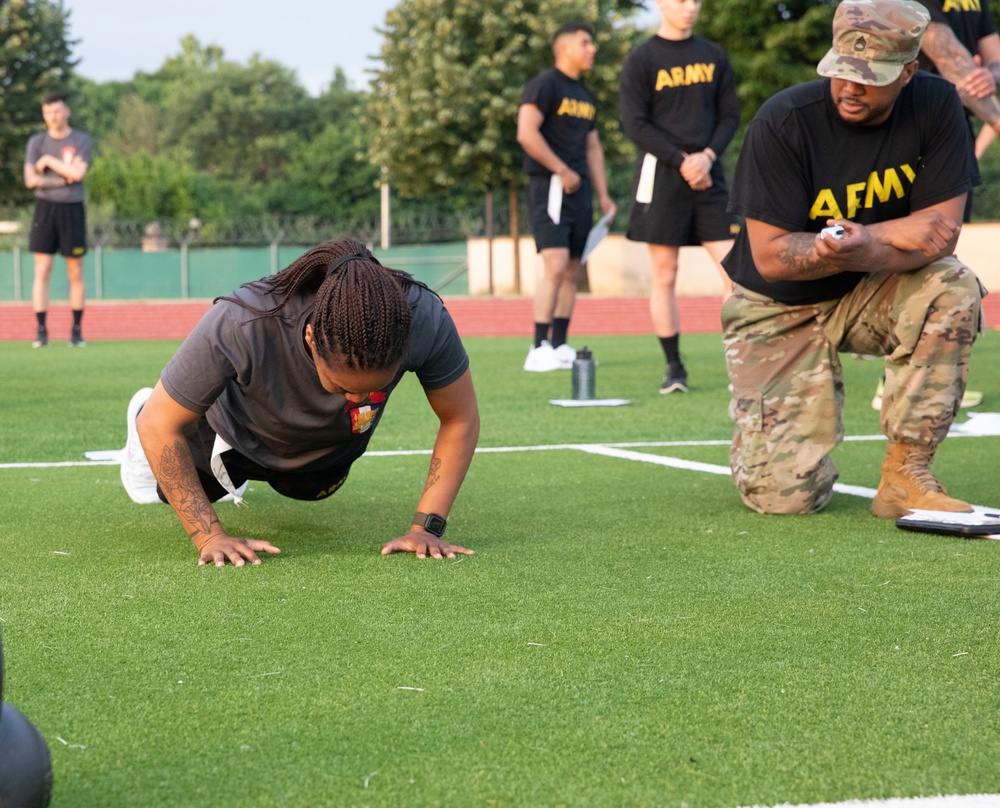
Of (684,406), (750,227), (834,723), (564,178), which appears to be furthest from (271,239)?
(834,723)

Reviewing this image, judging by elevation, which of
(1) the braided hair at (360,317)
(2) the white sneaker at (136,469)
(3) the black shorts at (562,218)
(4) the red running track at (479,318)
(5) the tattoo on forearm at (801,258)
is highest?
(3) the black shorts at (562,218)

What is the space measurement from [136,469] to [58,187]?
364 inches

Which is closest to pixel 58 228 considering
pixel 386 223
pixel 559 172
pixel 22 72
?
pixel 559 172

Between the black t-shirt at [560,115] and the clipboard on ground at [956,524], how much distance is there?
5830mm

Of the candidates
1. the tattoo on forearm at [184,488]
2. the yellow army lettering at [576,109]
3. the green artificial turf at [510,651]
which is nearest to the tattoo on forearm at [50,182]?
the yellow army lettering at [576,109]

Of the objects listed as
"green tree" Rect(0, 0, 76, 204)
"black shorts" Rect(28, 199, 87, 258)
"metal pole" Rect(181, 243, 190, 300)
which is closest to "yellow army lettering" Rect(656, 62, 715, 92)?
"black shorts" Rect(28, 199, 87, 258)

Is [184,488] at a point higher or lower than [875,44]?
lower

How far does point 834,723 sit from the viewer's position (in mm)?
2092

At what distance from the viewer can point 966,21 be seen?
6.36 metres

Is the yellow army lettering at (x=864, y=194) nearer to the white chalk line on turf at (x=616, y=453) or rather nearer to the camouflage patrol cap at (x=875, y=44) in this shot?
the camouflage patrol cap at (x=875, y=44)

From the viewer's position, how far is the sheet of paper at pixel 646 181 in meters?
7.75

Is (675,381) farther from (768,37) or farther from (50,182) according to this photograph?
(768,37)

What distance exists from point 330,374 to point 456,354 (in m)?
0.52

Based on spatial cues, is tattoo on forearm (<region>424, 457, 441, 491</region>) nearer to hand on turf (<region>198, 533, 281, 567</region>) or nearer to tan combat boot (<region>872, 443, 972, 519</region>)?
hand on turf (<region>198, 533, 281, 567</region>)
